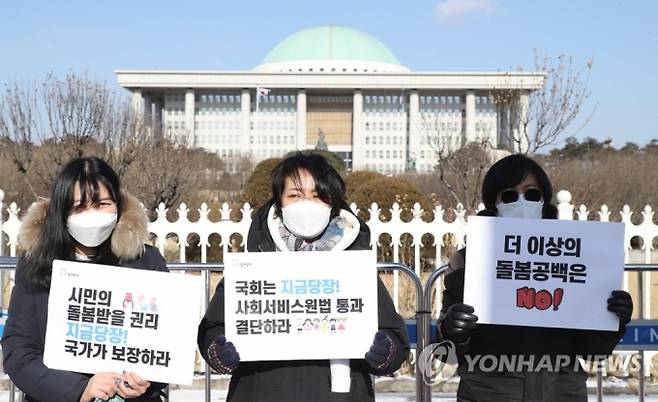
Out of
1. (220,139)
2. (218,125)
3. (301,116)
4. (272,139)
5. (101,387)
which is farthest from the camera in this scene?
(272,139)

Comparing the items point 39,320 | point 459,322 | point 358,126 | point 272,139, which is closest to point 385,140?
point 358,126

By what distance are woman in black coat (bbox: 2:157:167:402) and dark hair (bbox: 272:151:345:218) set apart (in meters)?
0.54

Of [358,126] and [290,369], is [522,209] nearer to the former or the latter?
[290,369]

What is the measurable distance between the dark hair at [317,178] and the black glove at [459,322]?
1.97ft

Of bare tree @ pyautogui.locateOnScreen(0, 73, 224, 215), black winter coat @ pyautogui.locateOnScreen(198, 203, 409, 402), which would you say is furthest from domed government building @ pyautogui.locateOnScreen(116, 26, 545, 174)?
black winter coat @ pyautogui.locateOnScreen(198, 203, 409, 402)

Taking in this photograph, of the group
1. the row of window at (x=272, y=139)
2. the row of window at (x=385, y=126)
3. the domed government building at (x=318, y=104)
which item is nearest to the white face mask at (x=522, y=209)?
the domed government building at (x=318, y=104)

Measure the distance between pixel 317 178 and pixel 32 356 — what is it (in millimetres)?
1222

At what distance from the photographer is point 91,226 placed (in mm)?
2533

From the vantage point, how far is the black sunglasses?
2818mm

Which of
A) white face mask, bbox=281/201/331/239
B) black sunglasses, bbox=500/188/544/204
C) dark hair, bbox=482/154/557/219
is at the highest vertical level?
dark hair, bbox=482/154/557/219

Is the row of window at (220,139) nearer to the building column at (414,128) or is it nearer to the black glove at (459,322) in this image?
the building column at (414,128)

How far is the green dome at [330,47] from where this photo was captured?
82562 millimetres

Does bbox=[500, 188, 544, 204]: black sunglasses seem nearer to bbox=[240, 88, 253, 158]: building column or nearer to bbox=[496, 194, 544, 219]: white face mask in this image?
bbox=[496, 194, 544, 219]: white face mask

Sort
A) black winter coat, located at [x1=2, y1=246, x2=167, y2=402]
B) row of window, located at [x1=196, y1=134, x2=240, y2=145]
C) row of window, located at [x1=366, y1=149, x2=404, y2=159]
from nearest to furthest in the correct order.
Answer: black winter coat, located at [x1=2, y1=246, x2=167, y2=402] < row of window, located at [x1=366, y1=149, x2=404, y2=159] < row of window, located at [x1=196, y1=134, x2=240, y2=145]
